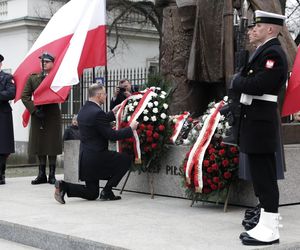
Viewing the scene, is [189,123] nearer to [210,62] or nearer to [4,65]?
[210,62]

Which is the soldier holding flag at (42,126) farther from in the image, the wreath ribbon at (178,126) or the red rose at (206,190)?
the red rose at (206,190)

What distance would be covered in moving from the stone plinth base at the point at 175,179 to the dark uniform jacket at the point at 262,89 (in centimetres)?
195

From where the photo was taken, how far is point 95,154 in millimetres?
8211

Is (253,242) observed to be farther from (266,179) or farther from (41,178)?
(41,178)

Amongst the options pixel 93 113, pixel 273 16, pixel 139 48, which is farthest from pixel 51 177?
pixel 139 48

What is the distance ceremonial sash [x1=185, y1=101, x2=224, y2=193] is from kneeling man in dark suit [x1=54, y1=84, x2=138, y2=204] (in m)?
1.00

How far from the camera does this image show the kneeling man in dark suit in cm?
809

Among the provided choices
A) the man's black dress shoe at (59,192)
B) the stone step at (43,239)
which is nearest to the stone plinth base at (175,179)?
the man's black dress shoe at (59,192)

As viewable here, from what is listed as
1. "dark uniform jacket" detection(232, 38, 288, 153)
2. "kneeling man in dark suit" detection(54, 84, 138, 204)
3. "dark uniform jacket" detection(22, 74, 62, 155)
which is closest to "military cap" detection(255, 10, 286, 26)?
"dark uniform jacket" detection(232, 38, 288, 153)

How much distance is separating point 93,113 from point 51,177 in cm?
271

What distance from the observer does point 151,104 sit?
27.5 feet

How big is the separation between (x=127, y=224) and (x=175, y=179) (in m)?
1.94

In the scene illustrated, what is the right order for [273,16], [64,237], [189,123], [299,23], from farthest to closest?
1. [299,23]
2. [189,123]
3. [64,237]
4. [273,16]

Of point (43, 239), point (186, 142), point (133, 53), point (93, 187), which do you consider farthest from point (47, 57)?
point (133, 53)
